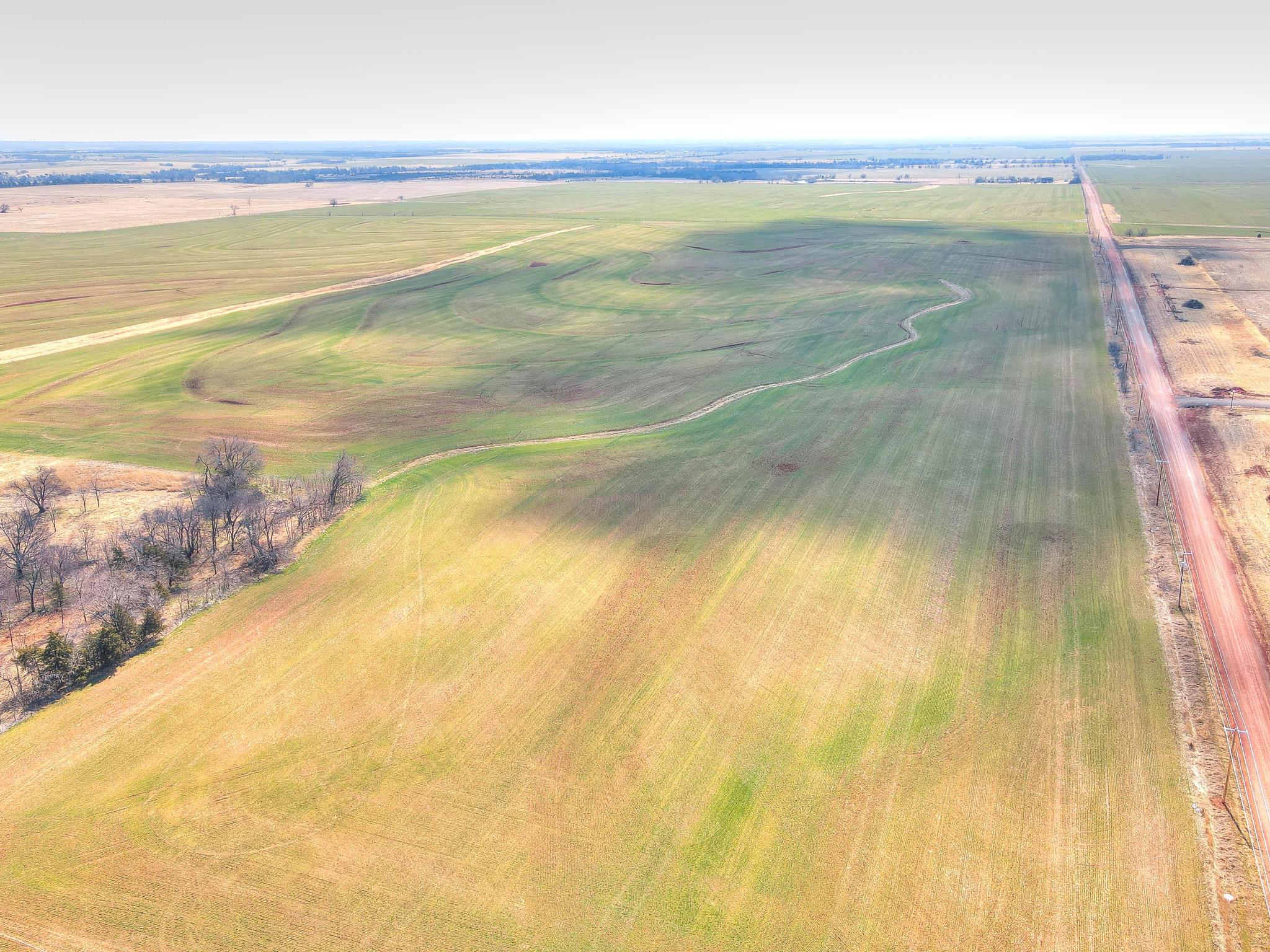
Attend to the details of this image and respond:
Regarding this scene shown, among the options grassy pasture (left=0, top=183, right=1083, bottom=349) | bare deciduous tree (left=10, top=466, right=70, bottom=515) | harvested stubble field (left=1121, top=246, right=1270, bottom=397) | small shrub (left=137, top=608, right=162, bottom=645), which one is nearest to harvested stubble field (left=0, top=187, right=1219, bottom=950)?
small shrub (left=137, top=608, right=162, bottom=645)

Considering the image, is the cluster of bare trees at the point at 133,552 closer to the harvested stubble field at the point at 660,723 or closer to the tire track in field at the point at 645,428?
the harvested stubble field at the point at 660,723

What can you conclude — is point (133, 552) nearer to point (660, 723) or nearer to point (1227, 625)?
point (660, 723)

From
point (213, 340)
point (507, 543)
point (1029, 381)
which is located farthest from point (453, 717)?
point (213, 340)

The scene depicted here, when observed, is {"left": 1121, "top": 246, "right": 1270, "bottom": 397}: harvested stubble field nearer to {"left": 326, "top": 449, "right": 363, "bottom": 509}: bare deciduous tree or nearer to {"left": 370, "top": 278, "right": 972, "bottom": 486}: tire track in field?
{"left": 370, "top": 278, "right": 972, "bottom": 486}: tire track in field

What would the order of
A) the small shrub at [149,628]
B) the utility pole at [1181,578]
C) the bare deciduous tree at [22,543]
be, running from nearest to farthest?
the small shrub at [149,628] → the utility pole at [1181,578] → the bare deciduous tree at [22,543]

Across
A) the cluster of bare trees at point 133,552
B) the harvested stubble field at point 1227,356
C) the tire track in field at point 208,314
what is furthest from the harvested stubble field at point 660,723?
the tire track in field at point 208,314

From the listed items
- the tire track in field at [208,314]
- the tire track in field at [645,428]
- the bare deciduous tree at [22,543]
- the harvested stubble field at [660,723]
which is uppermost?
the tire track in field at [208,314]

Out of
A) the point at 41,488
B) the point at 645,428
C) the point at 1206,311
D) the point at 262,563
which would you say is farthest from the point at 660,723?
the point at 1206,311
